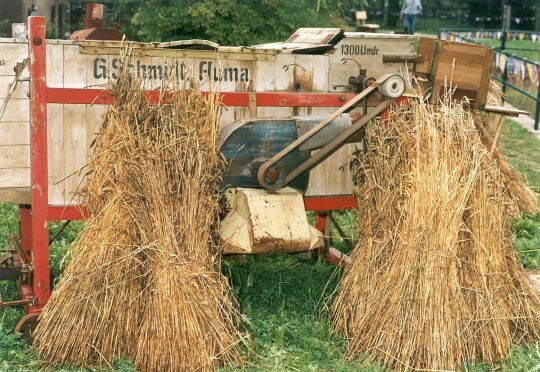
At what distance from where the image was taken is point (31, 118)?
18.0ft

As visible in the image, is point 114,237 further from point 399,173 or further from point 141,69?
point 399,173

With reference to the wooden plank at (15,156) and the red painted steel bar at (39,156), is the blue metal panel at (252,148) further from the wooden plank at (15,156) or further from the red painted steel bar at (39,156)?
the wooden plank at (15,156)

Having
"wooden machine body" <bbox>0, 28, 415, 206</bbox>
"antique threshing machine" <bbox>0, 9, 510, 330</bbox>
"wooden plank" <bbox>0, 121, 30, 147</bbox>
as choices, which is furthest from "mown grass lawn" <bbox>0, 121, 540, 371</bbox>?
"wooden plank" <bbox>0, 121, 30, 147</bbox>

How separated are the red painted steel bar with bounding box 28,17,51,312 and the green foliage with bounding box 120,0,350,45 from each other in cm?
718

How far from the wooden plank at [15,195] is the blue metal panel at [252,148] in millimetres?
1282

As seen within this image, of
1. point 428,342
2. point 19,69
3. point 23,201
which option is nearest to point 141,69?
point 19,69

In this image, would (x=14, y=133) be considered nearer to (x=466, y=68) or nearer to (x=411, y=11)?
(x=466, y=68)

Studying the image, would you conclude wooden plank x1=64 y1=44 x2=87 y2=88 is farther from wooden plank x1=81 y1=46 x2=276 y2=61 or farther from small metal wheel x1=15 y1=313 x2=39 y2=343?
small metal wheel x1=15 y1=313 x2=39 y2=343

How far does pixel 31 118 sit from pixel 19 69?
41 centimetres

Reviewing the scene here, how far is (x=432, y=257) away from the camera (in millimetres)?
5305

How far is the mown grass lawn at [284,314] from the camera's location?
17.7 feet

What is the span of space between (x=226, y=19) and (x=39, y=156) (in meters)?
7.59

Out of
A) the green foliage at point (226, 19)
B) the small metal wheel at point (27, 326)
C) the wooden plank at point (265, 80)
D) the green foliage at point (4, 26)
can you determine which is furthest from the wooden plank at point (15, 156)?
the green foliage at point (4, 26)

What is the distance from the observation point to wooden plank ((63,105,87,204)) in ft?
19.0
